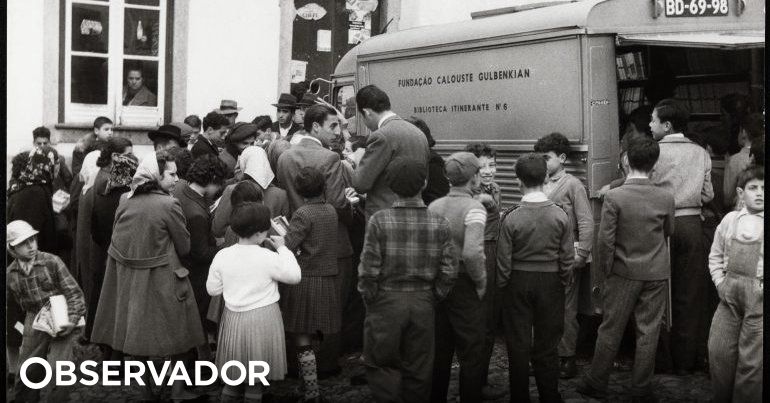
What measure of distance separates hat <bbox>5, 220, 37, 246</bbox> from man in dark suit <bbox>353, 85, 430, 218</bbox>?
2196mm

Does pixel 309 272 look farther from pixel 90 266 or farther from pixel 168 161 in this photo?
pixel 90 266

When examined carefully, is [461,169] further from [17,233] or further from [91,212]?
[91,212]

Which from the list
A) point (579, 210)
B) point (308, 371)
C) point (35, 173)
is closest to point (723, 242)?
point (579, 210)

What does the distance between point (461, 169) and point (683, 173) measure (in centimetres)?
208

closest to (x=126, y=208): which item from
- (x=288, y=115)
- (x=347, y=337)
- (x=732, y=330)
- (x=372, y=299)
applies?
(x=372, y=299)

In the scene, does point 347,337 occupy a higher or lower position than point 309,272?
lower

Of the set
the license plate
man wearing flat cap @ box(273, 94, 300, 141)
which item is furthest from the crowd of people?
man wearing flat cap @ box(273, 94, 300, 141)

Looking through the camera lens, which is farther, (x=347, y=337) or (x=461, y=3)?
(x=461, y=3)

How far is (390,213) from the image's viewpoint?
5.77 metres

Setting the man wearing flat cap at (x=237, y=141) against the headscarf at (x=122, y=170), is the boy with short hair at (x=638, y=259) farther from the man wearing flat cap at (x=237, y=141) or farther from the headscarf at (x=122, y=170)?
the headscarf at (x=122, y=170)

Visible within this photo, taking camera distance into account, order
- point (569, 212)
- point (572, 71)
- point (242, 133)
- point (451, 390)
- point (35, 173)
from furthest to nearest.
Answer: point (242, 133)
point (572, 71)
point (35, 173)
point (569, 212)
point (451, 390)

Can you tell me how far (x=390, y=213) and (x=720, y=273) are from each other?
6.58 feet

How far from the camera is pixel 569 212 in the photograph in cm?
719

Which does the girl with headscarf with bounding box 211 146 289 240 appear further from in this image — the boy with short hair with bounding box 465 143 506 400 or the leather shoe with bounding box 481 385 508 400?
the leather shoe with bounding box 481 385 508 400
